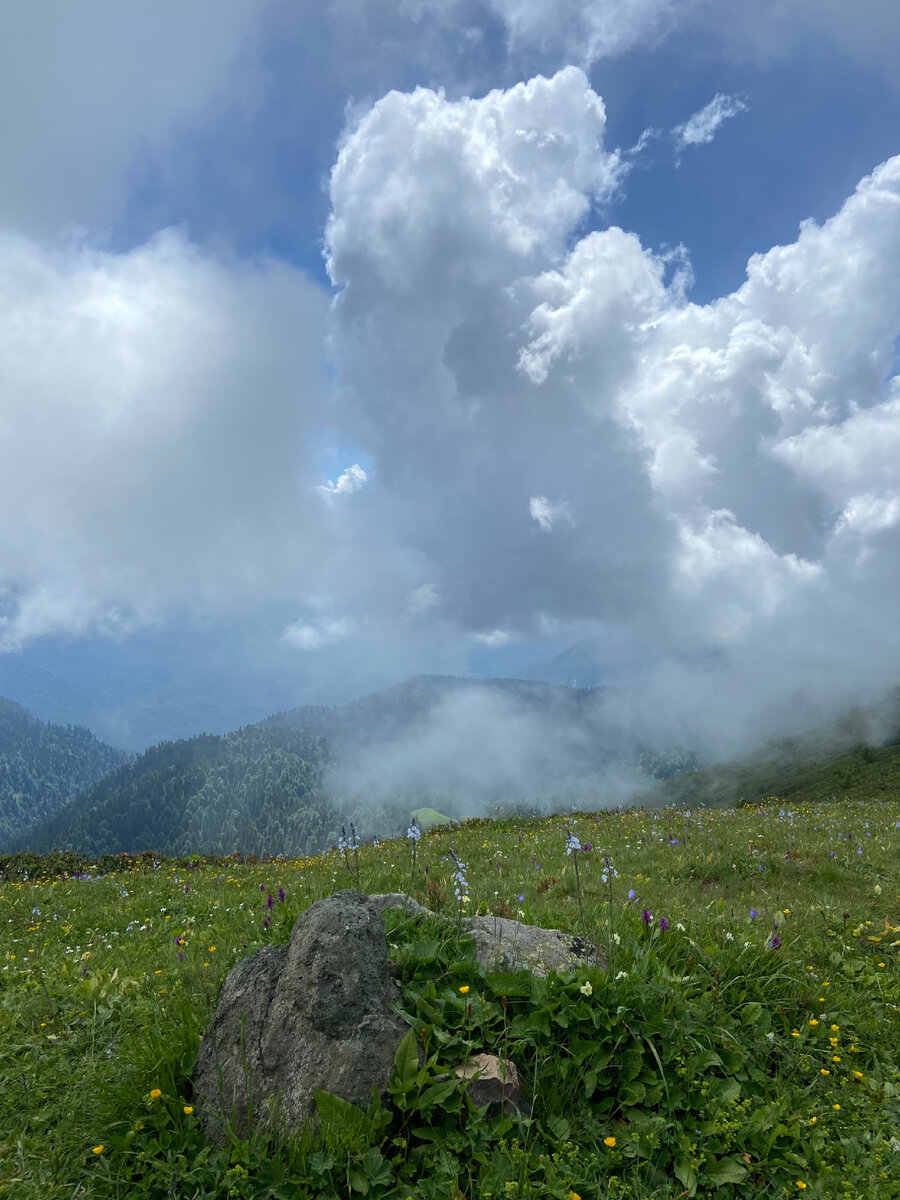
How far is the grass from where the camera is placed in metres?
4.68

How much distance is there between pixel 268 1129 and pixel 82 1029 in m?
3.36

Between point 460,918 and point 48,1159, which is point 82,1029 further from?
point 460,918

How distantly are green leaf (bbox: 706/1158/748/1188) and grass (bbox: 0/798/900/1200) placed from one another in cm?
2

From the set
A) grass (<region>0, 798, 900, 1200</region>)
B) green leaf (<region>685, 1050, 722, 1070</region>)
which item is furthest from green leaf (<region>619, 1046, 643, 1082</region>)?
green leaf (<region>685, 1050, 722, 1070</region>)

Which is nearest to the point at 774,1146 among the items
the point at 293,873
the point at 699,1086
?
the point at 699,1086

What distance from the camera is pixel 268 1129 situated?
190 inches

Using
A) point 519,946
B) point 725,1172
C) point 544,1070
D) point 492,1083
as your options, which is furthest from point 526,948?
point 725,1172

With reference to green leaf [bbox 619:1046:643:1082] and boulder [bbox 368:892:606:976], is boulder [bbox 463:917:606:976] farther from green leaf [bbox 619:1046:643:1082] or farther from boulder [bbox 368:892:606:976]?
green leaf [bbox 619:1046:643:1082]

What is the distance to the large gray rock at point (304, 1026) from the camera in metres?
4.96

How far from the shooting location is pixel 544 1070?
5348 mm

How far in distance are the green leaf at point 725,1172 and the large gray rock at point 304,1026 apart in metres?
2.64

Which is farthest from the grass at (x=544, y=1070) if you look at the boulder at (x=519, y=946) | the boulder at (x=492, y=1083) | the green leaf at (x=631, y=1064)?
the boulder at (x=519, y=946)

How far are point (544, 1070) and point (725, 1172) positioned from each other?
1.52 m

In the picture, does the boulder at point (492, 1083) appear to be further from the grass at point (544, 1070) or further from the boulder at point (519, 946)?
the boulder at point (519, 946)
